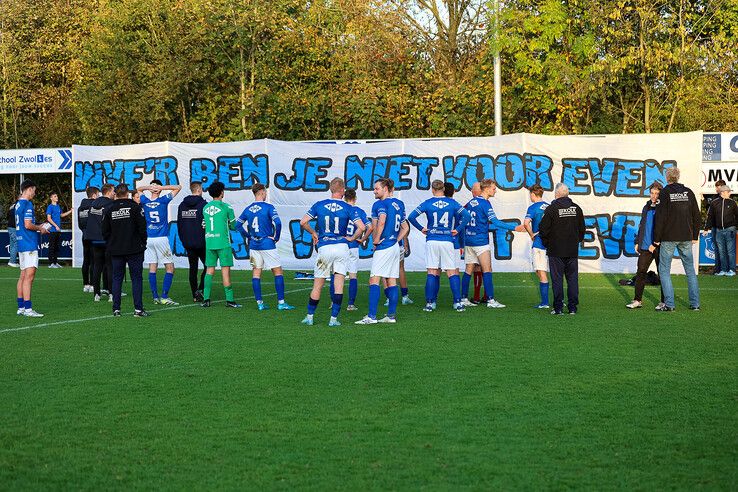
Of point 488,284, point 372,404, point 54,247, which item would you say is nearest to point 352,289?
point 488,284

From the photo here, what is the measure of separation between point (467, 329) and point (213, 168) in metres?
15.2

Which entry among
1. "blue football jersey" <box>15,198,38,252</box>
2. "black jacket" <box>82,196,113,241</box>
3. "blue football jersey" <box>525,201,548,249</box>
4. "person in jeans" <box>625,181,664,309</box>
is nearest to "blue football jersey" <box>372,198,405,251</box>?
"blue football jersey" <box>525,201,548,249</box>

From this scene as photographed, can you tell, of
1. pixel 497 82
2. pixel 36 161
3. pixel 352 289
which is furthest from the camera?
pixel 36 161

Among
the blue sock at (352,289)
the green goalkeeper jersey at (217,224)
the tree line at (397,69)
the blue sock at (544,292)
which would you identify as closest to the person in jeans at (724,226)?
the tree line at (397,69)

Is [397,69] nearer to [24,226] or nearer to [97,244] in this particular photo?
[97,244]

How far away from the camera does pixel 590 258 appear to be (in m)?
23.4

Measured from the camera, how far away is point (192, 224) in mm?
16562

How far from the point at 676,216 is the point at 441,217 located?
362 cm

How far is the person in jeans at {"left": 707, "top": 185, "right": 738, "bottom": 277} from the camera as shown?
22812 millimetres

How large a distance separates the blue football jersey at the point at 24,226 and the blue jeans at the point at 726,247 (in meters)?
16.0

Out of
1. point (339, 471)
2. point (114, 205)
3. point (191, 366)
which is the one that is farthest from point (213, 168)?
point (339, 471)

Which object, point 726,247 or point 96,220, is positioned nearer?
point 96,220

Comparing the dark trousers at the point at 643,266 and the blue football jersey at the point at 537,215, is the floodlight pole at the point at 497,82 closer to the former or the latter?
the blue football jersey at the point at 537,215

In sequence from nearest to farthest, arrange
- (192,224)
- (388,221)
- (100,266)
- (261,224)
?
1. (388,221)
2. (261,224)
3. (192,224)
4. (100,266)
